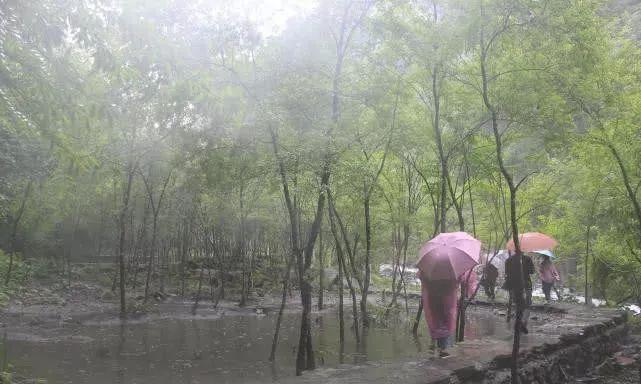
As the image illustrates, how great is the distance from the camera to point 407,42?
31.6 ft

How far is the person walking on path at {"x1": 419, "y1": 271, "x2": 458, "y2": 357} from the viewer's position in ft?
25.1

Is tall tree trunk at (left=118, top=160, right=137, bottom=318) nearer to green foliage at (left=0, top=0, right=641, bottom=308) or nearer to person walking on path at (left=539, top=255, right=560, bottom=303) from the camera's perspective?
green foliage at (left=0, top=0, right=641, bottom=308)

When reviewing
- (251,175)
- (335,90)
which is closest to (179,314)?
(251,175)

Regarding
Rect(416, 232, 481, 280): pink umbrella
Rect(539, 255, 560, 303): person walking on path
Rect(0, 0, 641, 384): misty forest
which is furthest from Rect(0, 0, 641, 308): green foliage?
Rect(416, 232, 481, 280): pink umbrella

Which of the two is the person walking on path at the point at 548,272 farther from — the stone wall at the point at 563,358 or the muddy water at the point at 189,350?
the stone wall at the point at 563,358

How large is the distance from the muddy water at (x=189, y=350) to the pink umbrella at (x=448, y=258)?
1.81 metres

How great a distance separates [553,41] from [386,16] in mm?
3193

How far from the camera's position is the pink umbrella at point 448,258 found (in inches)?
296

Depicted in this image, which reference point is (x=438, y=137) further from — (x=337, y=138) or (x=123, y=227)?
(x=123, y=227)

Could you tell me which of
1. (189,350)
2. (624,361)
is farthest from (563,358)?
(189,350)

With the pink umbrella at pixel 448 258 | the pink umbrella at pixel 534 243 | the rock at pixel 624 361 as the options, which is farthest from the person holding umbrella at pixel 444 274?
the pink umbrella at pixel 534 243

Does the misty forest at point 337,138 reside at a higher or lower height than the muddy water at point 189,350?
higher

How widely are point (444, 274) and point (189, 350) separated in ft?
28.6

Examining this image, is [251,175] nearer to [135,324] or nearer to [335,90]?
[335,90]
